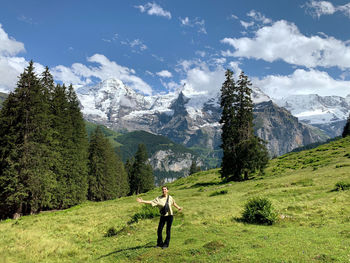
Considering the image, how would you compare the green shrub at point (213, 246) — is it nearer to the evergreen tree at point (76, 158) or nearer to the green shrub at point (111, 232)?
the green shrub at point (111, 232)

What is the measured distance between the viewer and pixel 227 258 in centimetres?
926

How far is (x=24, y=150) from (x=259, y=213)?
29093mm

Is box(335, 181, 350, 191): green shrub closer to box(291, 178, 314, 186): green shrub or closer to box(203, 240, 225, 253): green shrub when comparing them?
box(291, 178, 314, 186): green shrub

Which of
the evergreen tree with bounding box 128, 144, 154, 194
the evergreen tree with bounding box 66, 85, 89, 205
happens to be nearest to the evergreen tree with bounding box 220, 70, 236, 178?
the evergreen tree with bounding box 66, 85, 89, 205

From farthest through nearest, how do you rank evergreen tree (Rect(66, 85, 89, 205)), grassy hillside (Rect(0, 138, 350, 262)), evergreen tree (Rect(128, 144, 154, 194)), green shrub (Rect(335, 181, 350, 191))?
evergreen tree (Rect(128, 144, 154, 194))
evergreen tree (Rect(66, 85, 89, 205))
green shrub (Rect(335, 181, 350, 191))
grassy hillside (Rect(0, 138, 350, 262))

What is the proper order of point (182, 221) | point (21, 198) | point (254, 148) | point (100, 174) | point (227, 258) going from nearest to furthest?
point (227, 258), point (182, 221), point (21, 198), point (254, 148), point (100, 174)

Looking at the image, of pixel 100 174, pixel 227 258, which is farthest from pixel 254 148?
pixel 100 174

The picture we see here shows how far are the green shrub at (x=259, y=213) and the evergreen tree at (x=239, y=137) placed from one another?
884 inches

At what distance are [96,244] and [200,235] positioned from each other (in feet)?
19.1

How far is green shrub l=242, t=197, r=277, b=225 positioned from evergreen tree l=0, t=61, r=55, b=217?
26.8 metres

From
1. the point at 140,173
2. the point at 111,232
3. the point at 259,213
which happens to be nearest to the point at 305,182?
the point at 259,213

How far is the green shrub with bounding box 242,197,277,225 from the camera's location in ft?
48.7

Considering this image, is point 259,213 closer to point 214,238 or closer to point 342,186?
point 214,238

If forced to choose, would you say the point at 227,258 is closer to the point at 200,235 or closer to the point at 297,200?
the point at 200,235
